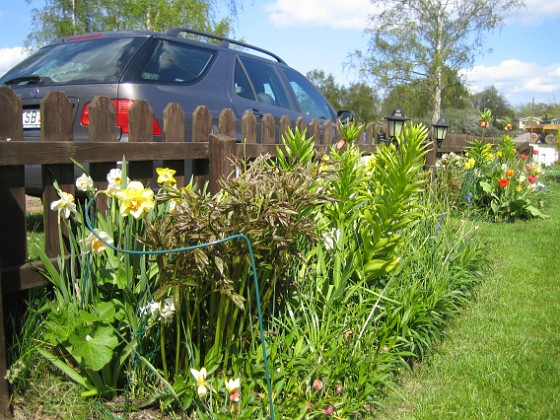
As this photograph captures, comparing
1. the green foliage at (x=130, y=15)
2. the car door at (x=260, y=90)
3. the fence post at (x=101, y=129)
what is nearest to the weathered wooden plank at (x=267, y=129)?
the car door at (x=260, y=90)

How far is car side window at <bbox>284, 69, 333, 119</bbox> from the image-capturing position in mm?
6398

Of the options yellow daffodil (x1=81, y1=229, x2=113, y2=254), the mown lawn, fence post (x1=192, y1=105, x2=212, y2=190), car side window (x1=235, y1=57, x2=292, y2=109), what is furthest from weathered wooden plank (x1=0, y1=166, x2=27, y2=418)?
car side window (x1=235, y1=57, x2=292, y2=109)

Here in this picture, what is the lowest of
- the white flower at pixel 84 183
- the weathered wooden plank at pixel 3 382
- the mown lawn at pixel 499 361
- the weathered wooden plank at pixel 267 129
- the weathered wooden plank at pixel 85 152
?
the mown lawn at pixel 499 361

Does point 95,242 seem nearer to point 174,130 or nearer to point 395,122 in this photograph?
point 174,130

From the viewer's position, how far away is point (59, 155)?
8.31 ft

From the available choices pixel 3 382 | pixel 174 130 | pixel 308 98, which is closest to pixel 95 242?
pixel 3 382

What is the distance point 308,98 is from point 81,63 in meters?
2.97

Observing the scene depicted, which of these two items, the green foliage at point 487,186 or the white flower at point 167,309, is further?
the green foliage at point 487,186

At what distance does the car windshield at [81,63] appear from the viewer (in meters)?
4.14

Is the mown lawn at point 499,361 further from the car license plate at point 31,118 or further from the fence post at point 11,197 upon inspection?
the car license plate at point 31,118

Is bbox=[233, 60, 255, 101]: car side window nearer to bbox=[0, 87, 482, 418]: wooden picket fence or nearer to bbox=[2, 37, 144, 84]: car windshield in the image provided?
bbox=[2, 37, 144, 84]: car windshield

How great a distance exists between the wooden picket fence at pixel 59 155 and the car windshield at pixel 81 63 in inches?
44.0

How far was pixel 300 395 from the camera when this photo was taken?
2.30 meters

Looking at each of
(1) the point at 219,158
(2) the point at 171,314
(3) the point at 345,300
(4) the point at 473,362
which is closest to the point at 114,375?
(2) the point at 171,314
